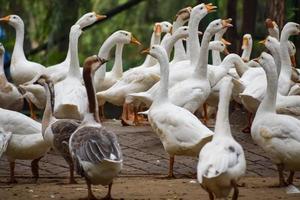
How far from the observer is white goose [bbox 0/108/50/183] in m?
12.1

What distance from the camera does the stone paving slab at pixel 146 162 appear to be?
12.9 meters

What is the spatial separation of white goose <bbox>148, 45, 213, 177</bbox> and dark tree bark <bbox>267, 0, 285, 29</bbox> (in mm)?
4272

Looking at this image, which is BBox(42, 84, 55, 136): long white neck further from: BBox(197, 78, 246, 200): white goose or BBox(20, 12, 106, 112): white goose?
BBox(197, 78, 246, 200): white goose

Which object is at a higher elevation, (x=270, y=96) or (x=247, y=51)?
(x=270, y=96)

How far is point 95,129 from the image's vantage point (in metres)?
10.8

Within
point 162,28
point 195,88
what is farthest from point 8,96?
point 162,28

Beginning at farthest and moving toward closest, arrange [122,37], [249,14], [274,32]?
[249,14] < [122,37] < [274,32]

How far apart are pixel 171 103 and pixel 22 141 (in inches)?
78.7

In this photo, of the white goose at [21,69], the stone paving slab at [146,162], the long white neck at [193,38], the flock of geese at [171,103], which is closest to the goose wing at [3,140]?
the flock of geese at [171,103]

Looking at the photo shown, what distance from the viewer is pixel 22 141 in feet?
40.0

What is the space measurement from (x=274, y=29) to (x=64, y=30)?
592 centimetres

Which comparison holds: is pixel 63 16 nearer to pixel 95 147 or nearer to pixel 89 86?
pixel 89 86

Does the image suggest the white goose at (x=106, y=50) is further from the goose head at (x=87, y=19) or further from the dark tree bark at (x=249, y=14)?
the dark tree bark at (x=249, y=14)

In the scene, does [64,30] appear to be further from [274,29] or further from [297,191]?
[297,191]
